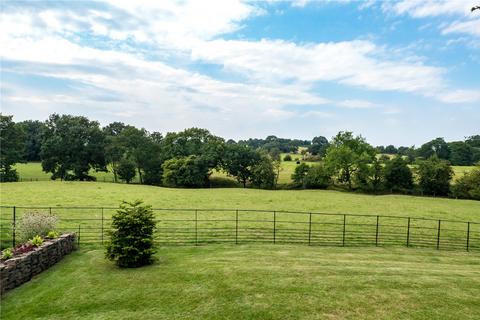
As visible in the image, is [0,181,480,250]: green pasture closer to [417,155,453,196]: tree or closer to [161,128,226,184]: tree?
[417,155,453,196]: tree

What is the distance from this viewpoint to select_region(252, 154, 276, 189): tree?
6412cm

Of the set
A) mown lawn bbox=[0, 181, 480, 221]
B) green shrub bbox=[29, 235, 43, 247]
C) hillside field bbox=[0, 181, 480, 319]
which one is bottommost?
mown lawn bbox=[0, 181, 480, 221]

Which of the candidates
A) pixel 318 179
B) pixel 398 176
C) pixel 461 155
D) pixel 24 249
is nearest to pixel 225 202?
pixel 24 249

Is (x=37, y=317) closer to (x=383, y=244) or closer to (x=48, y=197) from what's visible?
(x=383, y=244)

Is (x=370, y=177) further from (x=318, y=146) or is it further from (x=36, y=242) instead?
(x=318, y=146)

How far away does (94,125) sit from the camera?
2670 inches

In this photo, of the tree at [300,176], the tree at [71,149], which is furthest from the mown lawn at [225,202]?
the tree at [300,176]

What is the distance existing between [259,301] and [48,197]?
33721mm

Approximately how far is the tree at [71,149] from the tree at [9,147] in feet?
12.1

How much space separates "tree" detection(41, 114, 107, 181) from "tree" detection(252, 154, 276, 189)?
92.6ft

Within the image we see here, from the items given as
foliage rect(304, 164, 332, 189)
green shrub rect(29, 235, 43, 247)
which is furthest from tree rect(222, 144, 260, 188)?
green shrub rect(29, 235, 43, 247)

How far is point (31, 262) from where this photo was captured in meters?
12.8

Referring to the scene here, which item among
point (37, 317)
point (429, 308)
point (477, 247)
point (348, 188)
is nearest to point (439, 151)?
point (348, 188)

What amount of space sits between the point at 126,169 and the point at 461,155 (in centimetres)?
8336
